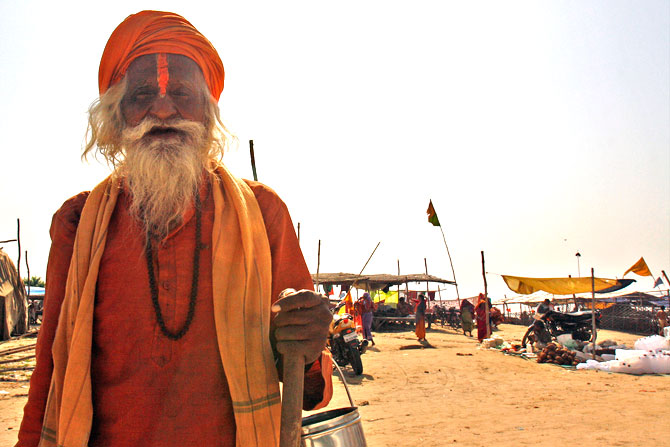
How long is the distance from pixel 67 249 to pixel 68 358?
38 cm

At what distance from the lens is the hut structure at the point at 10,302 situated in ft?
50.1

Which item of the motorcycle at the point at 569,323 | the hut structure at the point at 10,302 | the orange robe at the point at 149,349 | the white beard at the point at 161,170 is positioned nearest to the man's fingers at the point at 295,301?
the orange robe at the point at 149,349

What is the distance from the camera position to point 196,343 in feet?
4.69

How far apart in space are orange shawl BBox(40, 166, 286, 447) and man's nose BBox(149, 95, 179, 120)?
1.23ft

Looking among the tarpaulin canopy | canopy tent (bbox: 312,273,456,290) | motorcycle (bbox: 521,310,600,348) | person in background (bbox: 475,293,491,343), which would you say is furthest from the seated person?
motorcycle (bbox: 521,310,600,348)

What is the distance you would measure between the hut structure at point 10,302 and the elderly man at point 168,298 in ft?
54.5

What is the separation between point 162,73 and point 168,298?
811mm

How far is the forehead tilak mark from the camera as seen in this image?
1739mm

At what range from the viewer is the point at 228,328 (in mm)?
1405

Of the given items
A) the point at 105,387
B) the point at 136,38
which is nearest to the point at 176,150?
the point at 136,38

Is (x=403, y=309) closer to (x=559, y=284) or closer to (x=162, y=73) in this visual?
(x=559, y=284)

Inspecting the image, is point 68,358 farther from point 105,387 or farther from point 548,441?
point 548,441

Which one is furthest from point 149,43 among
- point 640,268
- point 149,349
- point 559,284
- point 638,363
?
point 559,284

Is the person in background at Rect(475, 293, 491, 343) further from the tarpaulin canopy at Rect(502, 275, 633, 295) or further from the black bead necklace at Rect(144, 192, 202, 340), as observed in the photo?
the black bead necklace at Rect(144, 192, 202, 340)
